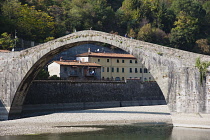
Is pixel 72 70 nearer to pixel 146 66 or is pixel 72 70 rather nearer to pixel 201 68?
pixel 146 66

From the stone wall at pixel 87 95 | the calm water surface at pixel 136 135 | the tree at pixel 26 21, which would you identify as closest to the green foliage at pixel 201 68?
the calm water surface at pixel 136 135

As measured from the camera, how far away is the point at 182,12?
92.9 metres

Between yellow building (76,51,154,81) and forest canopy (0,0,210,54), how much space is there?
31.6 ft

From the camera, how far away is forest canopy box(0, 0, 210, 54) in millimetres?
69125

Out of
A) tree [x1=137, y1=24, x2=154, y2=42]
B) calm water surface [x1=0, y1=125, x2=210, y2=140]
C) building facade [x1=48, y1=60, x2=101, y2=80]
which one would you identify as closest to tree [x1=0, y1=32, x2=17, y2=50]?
building facade [x1=48, y1=60, x2=101, y2=80]

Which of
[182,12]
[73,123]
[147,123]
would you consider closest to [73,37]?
[73,123]

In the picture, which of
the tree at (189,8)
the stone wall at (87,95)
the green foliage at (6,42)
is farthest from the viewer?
the tree at (189,8)

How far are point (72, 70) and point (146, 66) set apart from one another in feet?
87.6

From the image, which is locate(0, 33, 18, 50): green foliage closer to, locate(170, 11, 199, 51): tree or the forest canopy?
the forest canopy

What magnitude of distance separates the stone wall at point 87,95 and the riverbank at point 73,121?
504cm

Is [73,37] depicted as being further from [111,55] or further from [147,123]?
[111,55]

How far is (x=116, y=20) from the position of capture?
93.1 m

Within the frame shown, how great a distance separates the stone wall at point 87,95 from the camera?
4297cm

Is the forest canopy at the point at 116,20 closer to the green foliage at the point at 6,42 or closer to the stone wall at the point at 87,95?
the green foliage at the point at 6,42
